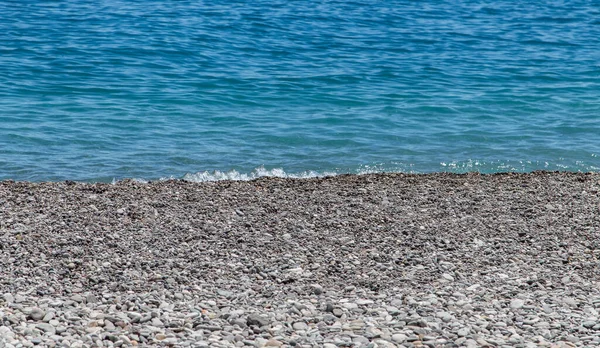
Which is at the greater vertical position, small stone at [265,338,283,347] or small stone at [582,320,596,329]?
small stone at [265,338,283,347]

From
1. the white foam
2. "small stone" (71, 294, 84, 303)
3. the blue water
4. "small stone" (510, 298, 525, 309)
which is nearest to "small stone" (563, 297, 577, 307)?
"small stone" (510, 298, 525, 309)

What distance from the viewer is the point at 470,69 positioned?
20.5 m

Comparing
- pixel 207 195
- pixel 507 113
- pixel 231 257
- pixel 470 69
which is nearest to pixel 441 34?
pixel 470 69

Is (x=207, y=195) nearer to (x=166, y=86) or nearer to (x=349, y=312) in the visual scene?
(x=349, y=312)

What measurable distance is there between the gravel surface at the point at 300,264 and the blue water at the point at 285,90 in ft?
7.81

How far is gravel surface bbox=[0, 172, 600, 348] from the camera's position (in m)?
6.61

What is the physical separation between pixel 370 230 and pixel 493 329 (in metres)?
2.66

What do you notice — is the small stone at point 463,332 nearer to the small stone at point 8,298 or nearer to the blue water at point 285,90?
the small stone at point 8,298

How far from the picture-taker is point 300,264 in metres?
8.17

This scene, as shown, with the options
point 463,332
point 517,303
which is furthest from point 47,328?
point 517,303

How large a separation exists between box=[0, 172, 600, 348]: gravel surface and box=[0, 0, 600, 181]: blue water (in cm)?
238

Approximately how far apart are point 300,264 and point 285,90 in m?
10.0

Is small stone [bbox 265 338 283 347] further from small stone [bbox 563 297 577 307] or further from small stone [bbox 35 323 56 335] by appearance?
small stone [bbox 563 297 577 307]

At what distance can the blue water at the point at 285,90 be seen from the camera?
1364cm
